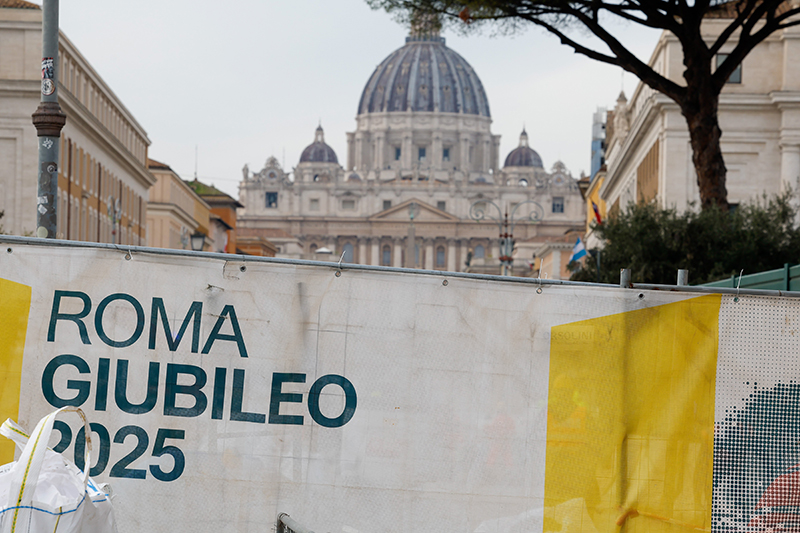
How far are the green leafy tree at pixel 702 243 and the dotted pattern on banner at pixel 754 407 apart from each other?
18843mm

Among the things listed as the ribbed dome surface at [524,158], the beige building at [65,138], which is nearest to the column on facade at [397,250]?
the ribbed dome surface at [524,158]

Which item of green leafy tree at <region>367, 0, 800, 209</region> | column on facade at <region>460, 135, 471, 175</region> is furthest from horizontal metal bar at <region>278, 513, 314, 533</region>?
column on facade at <region>460, 135, 471, 175</region>

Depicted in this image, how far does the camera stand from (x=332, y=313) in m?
5.23

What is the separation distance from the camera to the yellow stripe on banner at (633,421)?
17.1ft

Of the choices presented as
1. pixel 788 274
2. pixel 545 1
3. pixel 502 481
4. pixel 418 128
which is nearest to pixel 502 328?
pixel 502 481

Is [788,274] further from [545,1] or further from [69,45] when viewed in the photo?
[69,45]

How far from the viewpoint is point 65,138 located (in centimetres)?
4138

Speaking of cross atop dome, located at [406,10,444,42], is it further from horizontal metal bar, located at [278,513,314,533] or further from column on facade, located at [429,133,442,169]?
column on facade, located at [429,133,442,169]

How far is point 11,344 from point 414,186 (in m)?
162

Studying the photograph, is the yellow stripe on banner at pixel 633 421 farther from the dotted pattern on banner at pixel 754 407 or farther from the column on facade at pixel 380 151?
the column on facade at pixel 380 151

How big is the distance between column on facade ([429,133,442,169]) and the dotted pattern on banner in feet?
595

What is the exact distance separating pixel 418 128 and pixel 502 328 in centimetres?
18584

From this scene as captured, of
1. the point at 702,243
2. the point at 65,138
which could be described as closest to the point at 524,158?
the point at 65,138

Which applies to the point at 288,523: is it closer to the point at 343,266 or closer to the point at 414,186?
the point at 343,266
